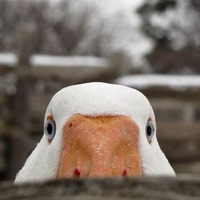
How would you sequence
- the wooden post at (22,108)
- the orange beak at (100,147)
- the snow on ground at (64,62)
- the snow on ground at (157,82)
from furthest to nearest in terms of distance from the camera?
the snow on ground at (64,62), the snow on ground at (157,82), the wooden post at (22,108), the orange beak at (100,147)

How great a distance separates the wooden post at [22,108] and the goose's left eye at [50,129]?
4.09 meters

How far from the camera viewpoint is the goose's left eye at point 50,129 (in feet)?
6.21

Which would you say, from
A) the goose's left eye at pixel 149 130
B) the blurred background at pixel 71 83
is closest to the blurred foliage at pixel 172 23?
the blurred background at pixel 71 83

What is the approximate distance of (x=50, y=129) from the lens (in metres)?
1.91

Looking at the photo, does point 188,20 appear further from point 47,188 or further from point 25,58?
point 47,188

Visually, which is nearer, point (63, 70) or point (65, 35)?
point (63, 70)

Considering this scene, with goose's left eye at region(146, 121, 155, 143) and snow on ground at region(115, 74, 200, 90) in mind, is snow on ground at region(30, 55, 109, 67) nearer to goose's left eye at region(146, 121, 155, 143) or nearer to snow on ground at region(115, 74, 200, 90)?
snow on ground at region(115, 74, 200, 90)

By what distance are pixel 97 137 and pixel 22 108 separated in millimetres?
4535

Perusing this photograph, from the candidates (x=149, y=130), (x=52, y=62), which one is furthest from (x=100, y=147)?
(x=52, y=62)

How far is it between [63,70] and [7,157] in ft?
3.79

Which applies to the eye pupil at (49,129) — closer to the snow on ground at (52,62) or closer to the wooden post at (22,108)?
the wooden post at (22,108)

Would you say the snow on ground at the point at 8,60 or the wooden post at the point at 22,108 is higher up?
the snow on ground at the point at 8,60

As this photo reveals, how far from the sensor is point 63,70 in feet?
20.6

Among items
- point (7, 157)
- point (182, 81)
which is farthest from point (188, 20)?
point (7, 157)
